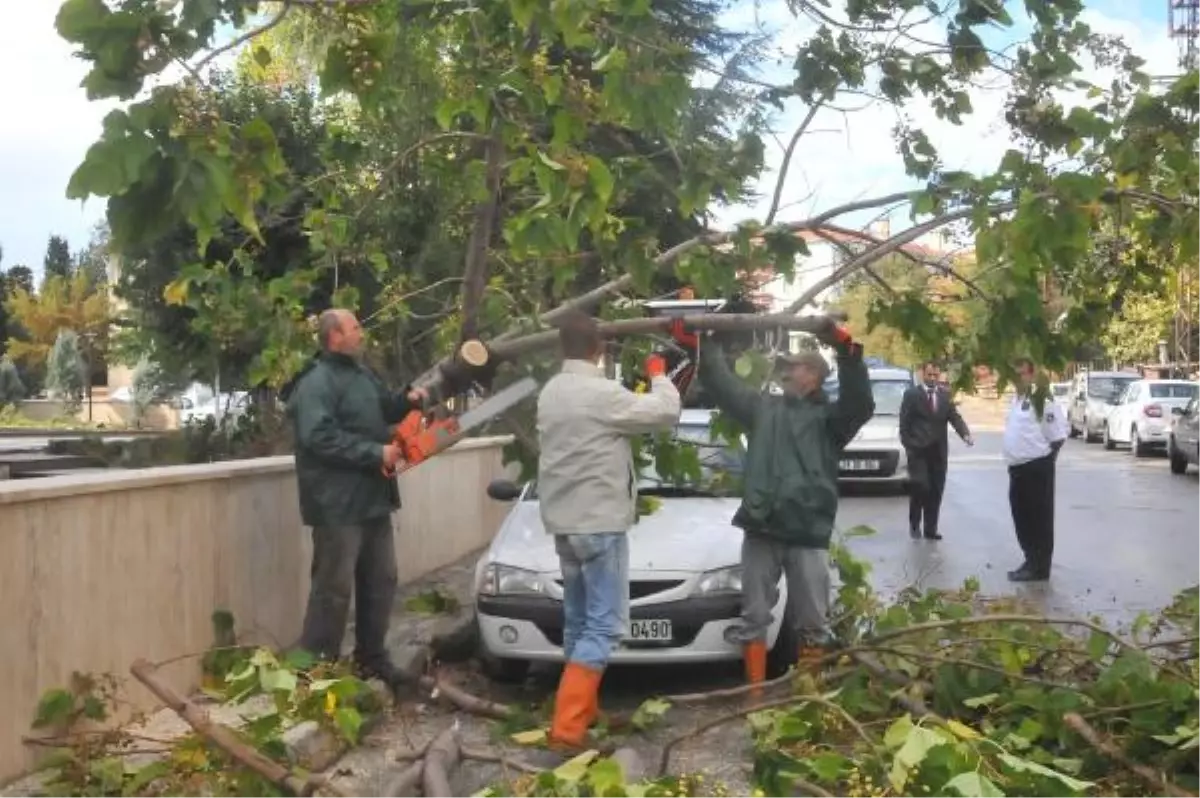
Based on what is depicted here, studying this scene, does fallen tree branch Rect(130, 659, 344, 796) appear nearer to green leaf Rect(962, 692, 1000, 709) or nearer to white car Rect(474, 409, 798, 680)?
white car Rect(474, 409, 798, 680)

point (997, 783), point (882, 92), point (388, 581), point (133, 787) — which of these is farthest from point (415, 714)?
point (882, 92)

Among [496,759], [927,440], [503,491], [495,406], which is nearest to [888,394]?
[927,440]

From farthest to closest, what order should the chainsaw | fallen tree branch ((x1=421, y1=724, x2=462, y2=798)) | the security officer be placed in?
1. the security officer
2. the chainsaw
3. fallen tree branch ((x1=421, y1=724, x2=462, y2=798))

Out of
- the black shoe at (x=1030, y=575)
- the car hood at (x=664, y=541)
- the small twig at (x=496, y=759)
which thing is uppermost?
the car hood at (x=664, y=541)

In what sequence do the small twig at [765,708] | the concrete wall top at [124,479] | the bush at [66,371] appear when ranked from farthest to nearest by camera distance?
the bush at [66,371] → the concrete wall top at [124,479] → the small twig at [765,708]

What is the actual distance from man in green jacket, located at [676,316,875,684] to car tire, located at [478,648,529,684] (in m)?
1.42

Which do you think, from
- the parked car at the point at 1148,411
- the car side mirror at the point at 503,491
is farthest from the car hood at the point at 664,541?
the parked car at the point at 1148,411

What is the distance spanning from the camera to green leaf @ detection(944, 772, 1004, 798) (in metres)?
4.43

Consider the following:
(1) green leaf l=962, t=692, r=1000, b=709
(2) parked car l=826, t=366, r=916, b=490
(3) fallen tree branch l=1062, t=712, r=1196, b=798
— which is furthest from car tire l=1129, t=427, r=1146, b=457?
(3) fallen tree branch l=1062, t=712, r=1196, b=798

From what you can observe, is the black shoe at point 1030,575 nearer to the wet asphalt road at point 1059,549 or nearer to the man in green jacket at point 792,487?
the wet asphalt road at point 1059,549

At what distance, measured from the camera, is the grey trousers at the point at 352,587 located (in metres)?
7.15

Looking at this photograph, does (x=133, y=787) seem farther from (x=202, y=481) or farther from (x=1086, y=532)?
(x=1086, y=532)

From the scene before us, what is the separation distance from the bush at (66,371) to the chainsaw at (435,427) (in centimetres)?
5208

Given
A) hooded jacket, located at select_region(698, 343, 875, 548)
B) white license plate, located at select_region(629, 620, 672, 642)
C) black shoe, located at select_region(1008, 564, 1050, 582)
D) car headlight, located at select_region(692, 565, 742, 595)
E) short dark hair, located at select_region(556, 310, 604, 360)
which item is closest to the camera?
short dark hair, located at select_region(556, 310, 604, 360)
